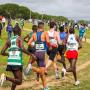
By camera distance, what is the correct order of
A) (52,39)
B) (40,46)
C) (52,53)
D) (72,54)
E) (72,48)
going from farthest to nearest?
1. (52,53)
2. (52,39)
3. (72,48)
4. (72,54)
5. (40,46)

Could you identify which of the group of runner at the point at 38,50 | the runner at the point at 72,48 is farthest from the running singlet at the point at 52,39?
the runner at the point at 72,48

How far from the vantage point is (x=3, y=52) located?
35.1 ft

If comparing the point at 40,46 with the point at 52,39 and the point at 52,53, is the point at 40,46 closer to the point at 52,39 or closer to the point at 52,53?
the point at 52,39

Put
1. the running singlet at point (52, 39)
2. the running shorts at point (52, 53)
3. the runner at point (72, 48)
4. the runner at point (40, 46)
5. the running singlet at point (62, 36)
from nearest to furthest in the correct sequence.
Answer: the runner at point (40, 46)
the runner at point (72, 48)
the running singlet at point (52, 39)
the running shorts at point (52, 53)
the running singlet at point (62, 36)

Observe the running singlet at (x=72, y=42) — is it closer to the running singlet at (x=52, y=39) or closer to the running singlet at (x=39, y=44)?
the running singlet at (x=52, y=39)

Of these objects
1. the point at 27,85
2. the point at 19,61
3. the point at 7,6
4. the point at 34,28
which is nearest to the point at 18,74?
the point at 19,61

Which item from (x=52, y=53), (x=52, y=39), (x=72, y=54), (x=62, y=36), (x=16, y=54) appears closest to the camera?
(x=16, y=54)

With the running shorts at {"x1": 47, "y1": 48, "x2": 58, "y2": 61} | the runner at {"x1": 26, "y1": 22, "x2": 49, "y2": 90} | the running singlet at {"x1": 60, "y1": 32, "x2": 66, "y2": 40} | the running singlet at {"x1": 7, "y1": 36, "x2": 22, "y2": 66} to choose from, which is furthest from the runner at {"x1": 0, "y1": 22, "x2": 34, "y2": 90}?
the running singlet at {"x1": 60, "y1": 32, "x2": 66, "y2": 40}

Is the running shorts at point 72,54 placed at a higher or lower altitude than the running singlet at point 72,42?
lower

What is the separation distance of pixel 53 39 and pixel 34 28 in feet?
2.94

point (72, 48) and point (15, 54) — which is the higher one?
point (15, 54)

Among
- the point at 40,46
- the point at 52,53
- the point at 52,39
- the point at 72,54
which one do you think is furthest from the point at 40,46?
the point at 52,53

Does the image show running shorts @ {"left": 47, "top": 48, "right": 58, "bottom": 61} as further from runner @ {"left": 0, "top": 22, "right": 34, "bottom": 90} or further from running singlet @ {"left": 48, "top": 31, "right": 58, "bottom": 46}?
runner @ {"left": 0, "top": 22, "right": 34, "bottom": 90}

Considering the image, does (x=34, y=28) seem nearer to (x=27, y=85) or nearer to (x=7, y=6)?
(x=27, y=85)
